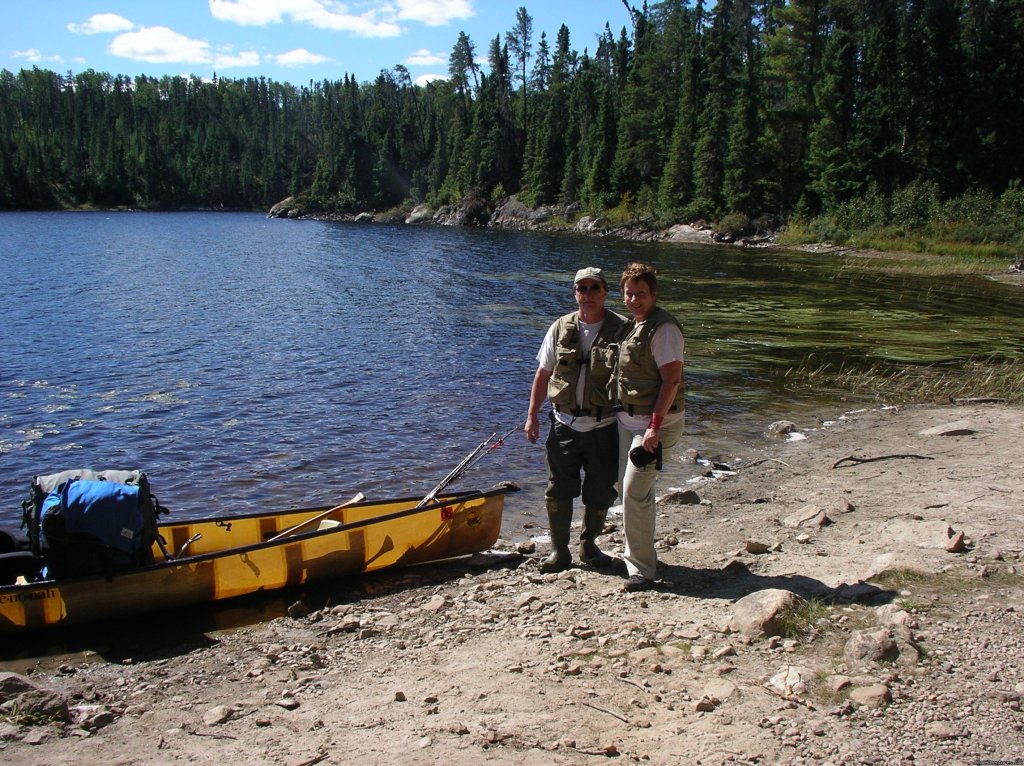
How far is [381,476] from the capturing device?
11.1 m

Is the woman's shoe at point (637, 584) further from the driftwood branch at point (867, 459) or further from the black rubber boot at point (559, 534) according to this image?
the driftwood branch at point (867, 459)

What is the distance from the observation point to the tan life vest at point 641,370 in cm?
570

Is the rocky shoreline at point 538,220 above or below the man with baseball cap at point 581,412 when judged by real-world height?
above

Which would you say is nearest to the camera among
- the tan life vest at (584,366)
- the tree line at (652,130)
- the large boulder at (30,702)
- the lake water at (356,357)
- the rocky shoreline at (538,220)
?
the large boulder at (30,702)

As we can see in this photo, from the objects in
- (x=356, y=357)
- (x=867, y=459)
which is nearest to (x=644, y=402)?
(x=867, y=459)

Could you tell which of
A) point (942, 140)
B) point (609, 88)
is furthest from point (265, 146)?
point (942, 140)

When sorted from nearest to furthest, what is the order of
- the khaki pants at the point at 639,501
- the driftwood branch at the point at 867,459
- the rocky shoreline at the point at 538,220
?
the khaki pants at the point at 639,501 → the driftwood branch at the point at 867,459 → the rocky shoreline at the point at 538,220

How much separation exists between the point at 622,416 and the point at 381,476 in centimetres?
573

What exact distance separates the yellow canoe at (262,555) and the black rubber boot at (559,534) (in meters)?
0.95

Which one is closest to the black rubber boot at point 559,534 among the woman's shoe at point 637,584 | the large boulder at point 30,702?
the woman's shoe at point 637,584

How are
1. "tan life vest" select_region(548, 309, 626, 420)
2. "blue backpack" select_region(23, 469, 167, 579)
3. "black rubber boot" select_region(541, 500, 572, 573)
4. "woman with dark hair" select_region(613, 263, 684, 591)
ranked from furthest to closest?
"black rubber boot" select_region(541, 500, 572, 573), "blue backpack" select_region(23, 469, 167, 579), "tan life vest" select_region(548, 309, 626, 420), "woman with dark hair" select_region(613, 263, 684, 591)

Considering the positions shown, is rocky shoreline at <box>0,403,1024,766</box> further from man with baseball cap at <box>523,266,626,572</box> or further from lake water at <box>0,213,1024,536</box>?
lake water at <box>0,213,1024,536</box>

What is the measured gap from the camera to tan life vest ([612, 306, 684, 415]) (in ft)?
18.7

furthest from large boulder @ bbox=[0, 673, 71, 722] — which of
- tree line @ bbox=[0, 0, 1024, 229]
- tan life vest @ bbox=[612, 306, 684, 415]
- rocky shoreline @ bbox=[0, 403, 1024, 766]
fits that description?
tree line @ bbox=[0, 0, 1024, 229]
